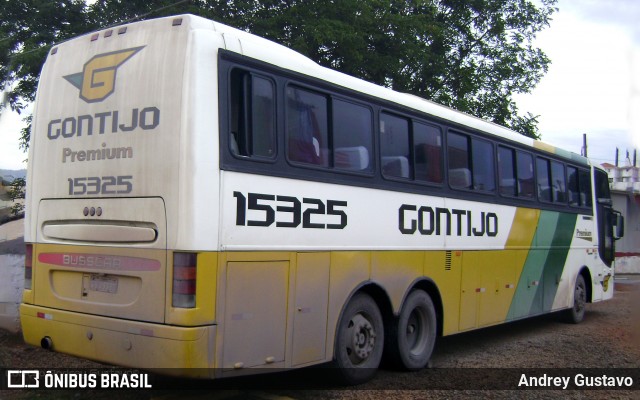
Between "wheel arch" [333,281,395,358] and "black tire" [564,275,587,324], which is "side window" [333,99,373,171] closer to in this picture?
"wheel arch" [333,281,395,358]

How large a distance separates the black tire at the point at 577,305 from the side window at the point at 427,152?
5.64 m

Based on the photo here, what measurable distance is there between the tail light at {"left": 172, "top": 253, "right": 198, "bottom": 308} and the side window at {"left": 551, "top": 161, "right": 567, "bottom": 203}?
27.4ft

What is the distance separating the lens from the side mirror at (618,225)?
1414 centimetres

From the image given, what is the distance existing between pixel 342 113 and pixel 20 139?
451 inches

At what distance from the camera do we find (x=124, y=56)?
5699 mm

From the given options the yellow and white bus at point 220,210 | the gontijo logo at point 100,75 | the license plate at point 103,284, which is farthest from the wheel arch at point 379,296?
the gontijo logo at point 100,75

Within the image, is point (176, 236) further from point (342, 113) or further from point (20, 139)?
point (20, 139)

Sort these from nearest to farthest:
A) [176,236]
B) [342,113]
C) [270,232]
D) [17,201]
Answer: [176,236]
[270,232]
[342,113]
[17,201]

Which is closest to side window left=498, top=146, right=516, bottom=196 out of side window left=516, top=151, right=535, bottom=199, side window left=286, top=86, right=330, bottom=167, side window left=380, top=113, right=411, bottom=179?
side window left=516, top=151, right=535, bottom=199

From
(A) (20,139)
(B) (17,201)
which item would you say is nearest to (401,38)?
(A) (20,139)

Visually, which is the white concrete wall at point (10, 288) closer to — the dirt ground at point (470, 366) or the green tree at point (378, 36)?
the dirt ground at point (470, 366)

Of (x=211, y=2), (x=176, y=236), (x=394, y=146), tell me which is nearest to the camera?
(x=176, y=236)

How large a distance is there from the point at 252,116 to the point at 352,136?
1.61 m

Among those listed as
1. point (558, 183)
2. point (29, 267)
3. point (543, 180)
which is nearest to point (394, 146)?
point (29, 267)
